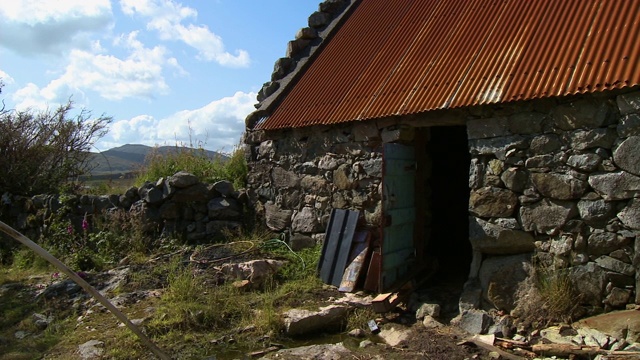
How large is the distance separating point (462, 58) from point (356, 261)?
2813mm

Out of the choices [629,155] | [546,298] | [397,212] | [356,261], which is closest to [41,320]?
[356,261]

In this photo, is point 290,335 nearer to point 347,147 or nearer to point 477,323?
point 477,323

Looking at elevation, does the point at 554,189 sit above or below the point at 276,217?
above

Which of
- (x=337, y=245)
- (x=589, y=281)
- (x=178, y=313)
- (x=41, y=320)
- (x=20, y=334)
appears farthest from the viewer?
(x=337, y=245)

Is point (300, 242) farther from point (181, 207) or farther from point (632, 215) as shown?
point (632, 215)

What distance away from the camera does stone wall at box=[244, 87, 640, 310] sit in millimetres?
4379

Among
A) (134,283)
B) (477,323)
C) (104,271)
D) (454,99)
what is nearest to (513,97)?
(454,99)

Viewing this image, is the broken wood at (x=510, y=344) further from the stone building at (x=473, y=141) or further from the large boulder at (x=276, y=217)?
the large boulder at (x=276, y=217)

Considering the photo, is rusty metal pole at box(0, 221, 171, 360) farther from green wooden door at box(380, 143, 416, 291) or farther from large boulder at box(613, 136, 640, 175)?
large boulder at box(613, 136, 640, 175)

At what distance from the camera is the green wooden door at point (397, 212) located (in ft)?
18.9

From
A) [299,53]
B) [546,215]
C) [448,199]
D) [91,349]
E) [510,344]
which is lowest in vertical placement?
[91,349]

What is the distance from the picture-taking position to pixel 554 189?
15.5 feet

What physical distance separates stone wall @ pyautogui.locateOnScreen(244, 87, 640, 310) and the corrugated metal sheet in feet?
0.64

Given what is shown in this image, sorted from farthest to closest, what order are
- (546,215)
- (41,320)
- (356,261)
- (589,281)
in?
(356,261), (41,320), (546,215), (589,281)
